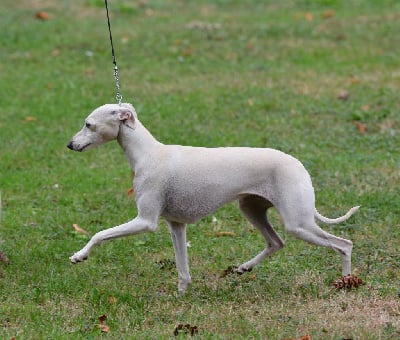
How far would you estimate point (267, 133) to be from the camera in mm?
10258

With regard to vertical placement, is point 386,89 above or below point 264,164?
below

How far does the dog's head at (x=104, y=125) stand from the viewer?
603cm

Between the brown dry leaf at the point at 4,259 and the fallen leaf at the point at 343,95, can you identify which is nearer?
the brown dry leaf at the point at 4,259

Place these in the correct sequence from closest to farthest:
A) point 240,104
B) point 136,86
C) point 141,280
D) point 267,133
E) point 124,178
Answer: point 141,280, point 124,178, point 267,133, point 240,104, point 136,86

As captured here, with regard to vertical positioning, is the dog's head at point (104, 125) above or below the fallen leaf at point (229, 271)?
above

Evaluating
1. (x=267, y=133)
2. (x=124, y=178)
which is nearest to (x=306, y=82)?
(x=267, y=133)

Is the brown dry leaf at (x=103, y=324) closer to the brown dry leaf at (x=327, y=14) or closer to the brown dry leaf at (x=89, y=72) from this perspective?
the brown dry leaf at (x=89, y=72)

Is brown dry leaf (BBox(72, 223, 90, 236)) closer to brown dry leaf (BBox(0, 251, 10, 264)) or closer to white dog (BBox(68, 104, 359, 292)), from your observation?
brown dry leaf (BBox(0, 251, 10, 264))

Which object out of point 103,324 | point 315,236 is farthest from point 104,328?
point 315,236

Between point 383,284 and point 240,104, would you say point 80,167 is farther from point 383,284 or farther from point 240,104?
point 383,284

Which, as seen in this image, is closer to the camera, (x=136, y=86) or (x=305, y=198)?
(x=305, y=198)

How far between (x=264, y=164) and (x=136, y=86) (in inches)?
251

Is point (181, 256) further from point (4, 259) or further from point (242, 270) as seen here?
point (4, 259)

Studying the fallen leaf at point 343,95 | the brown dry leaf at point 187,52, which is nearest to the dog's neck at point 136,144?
the fallen leaf at point 343,95
